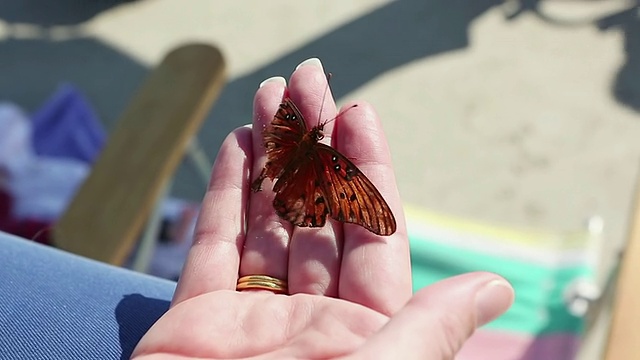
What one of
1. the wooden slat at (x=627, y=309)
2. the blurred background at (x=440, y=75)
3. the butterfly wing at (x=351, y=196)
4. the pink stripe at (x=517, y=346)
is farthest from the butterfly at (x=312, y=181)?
the blurred background at (x=440, y=75)

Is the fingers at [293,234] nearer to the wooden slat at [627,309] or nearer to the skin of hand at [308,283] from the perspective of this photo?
the skin of hand at [308,283]

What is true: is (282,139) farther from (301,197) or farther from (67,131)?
(67,131)

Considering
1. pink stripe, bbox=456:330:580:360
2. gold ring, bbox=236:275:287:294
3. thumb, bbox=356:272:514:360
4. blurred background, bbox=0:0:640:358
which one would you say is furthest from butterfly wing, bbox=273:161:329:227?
blurred background, bbox=0:0:640:358

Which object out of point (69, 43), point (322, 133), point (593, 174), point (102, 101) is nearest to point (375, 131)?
point (322, 133)

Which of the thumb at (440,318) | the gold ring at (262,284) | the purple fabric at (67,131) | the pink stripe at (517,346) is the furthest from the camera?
the purple fabric at (67,131)

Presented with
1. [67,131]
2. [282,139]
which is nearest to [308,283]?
[282,139]

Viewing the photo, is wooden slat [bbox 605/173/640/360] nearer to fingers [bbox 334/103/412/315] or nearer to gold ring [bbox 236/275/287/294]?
fingers [bbox 334/103/412/315]
